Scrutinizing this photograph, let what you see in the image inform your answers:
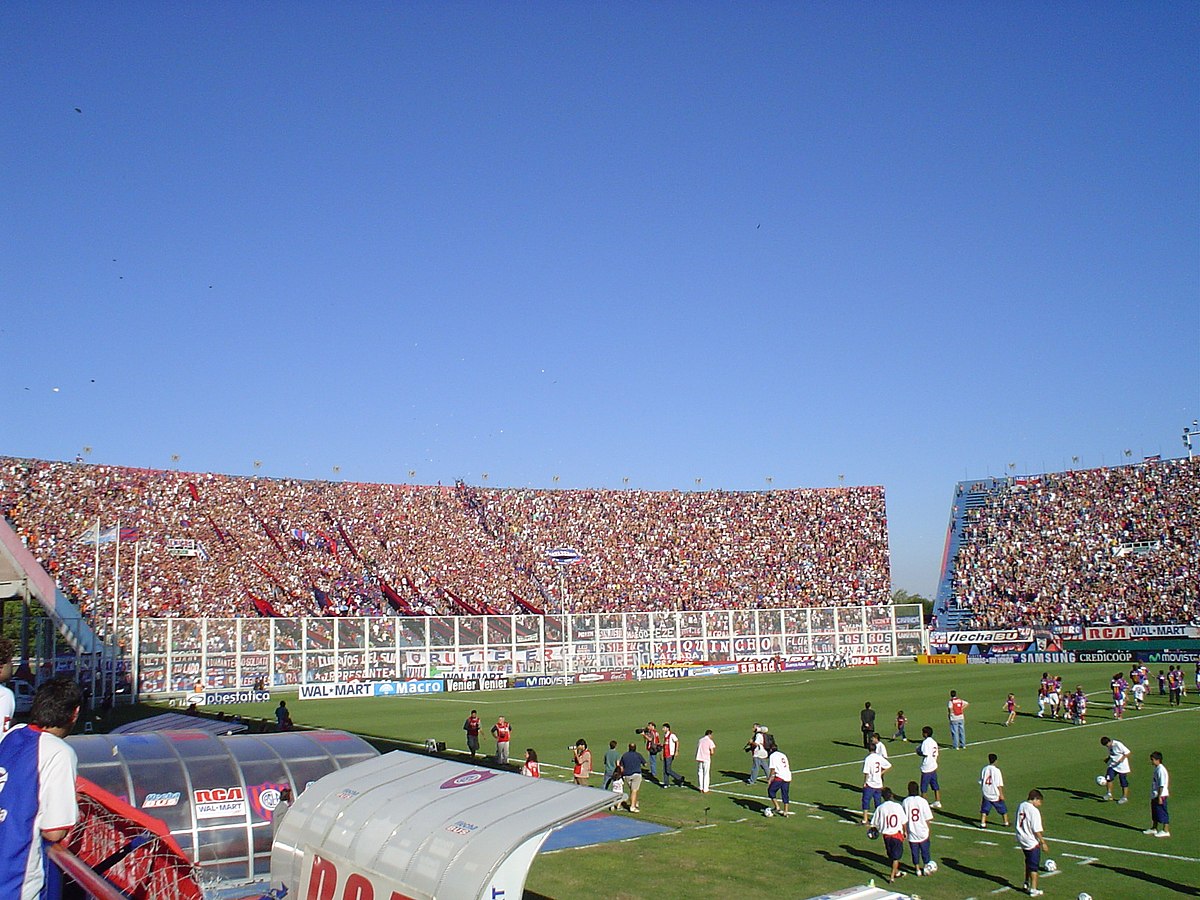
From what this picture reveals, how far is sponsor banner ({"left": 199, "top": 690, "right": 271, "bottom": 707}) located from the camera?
166ft

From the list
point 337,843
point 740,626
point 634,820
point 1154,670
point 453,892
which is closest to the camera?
point 453,892

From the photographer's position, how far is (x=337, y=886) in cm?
777

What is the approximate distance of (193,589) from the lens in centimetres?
6219

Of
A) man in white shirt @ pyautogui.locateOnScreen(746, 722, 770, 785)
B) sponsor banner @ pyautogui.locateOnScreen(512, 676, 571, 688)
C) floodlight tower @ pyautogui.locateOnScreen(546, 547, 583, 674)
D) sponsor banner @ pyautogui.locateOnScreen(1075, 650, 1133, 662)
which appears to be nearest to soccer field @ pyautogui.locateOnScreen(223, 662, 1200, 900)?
man in white shirt @ pyautogui.locateOnScreen(746, 722, 770, 785)

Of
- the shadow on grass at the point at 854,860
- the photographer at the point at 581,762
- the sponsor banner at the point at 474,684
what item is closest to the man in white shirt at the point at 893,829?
the shadow on grass at the point at 854,860

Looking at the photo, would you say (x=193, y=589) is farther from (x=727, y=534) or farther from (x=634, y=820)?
(x=634, y=820)

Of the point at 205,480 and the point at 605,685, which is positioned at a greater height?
the point at 205,480

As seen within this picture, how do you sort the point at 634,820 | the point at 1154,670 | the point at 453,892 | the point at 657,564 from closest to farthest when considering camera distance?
the point at 453,892 → the point at 634,820 → the point at 1154,670 → the point at 657,564

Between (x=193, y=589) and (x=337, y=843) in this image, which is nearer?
(x=337, y=843)

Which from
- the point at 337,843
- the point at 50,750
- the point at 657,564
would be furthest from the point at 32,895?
the point at 657,564

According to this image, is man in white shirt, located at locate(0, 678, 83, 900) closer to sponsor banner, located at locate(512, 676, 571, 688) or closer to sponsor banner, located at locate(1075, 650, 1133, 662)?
sponsor banner, located at locate(512, 676, 571, 688)

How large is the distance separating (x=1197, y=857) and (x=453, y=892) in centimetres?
1532

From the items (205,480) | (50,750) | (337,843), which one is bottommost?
(337,843)

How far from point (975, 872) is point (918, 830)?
1.28 meters
